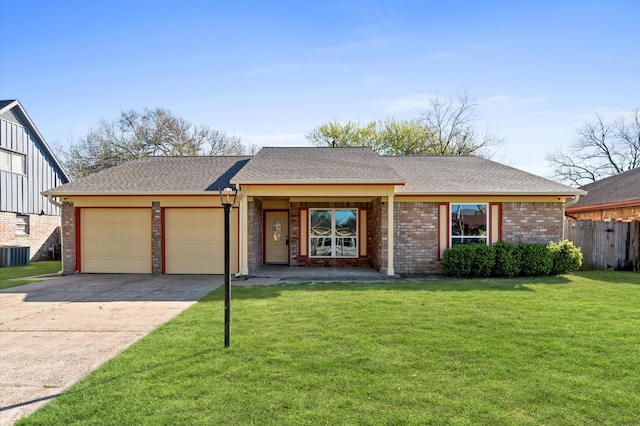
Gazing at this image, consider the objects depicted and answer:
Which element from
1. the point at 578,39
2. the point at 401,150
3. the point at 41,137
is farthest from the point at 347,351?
the point at 401,150

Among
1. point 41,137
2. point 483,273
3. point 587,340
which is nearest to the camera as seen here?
point 587,340

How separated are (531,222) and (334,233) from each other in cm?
649

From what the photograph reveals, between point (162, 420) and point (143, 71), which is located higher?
point (143, 71)

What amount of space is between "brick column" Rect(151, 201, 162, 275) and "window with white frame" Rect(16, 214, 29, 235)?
9561 mm

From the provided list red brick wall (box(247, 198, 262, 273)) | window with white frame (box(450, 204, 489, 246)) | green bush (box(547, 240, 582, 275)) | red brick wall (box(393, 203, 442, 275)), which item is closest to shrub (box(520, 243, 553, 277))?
green bush (box(547, 240, 582, 275))

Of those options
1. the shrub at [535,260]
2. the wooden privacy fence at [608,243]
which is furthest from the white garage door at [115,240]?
the wooden privacy fence at [608,243]

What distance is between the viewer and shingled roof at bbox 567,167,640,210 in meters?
14.9

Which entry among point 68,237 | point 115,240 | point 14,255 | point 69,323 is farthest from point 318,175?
point 14,255

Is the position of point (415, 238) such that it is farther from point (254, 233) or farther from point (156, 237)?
point (156, 237)

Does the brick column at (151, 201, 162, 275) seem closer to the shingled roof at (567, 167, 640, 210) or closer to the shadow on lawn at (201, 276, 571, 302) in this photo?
the shadow on lawn at (201, 276, 571, 302)

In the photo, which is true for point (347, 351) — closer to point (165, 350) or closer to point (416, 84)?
point (165, 350)

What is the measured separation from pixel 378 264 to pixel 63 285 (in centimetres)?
902

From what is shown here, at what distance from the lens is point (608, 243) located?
529 inches

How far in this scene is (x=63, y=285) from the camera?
10.3 meters
